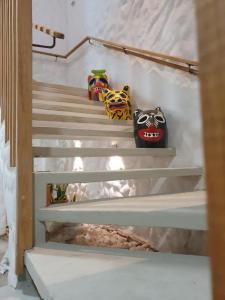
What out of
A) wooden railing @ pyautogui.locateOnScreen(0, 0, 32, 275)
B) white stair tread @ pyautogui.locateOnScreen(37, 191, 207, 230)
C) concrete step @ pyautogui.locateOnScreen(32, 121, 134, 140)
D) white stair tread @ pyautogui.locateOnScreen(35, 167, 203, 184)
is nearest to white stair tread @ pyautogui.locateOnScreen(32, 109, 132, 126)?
concrete step @ pyautogui.locateOnScreen(32, 121, 134, 140)

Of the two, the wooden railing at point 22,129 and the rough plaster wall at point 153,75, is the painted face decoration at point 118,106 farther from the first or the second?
the wooden railing at point 22,129

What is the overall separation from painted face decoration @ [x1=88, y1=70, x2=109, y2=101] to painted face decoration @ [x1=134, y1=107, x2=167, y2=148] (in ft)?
3.13

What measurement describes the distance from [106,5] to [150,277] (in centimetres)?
313

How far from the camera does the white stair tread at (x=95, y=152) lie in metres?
1.40

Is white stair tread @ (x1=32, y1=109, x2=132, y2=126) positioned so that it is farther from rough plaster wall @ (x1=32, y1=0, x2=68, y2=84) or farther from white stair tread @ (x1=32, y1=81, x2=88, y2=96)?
rough plaster wall @ (x1=32, y1=0, x2=68, y2=84)

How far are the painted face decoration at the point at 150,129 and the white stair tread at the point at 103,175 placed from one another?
0.36 m

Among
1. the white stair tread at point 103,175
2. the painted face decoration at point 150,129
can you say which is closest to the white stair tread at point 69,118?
the painted face decoration at point 150,129

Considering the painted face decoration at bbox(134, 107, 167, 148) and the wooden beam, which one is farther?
the painted face decoration at bbox(134, 107, 167, 148)

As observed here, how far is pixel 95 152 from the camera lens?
1.70 metres

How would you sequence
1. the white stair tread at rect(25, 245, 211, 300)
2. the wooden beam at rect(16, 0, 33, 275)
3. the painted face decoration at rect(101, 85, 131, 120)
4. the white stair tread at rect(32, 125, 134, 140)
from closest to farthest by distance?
the white stair tread at rect(25, 245, 211, 300) → the wooden beam at rect(16, 0, 33, 275) → the white stair tread at rect(32, 125, 134, 140) → the painted face decoration at rect(101, 85, 131, 120)

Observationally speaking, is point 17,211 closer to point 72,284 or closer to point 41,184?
point 41,184

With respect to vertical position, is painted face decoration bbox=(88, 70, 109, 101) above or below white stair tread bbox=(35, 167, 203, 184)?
above

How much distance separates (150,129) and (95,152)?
498mm

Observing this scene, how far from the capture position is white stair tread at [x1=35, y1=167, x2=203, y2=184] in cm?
129
